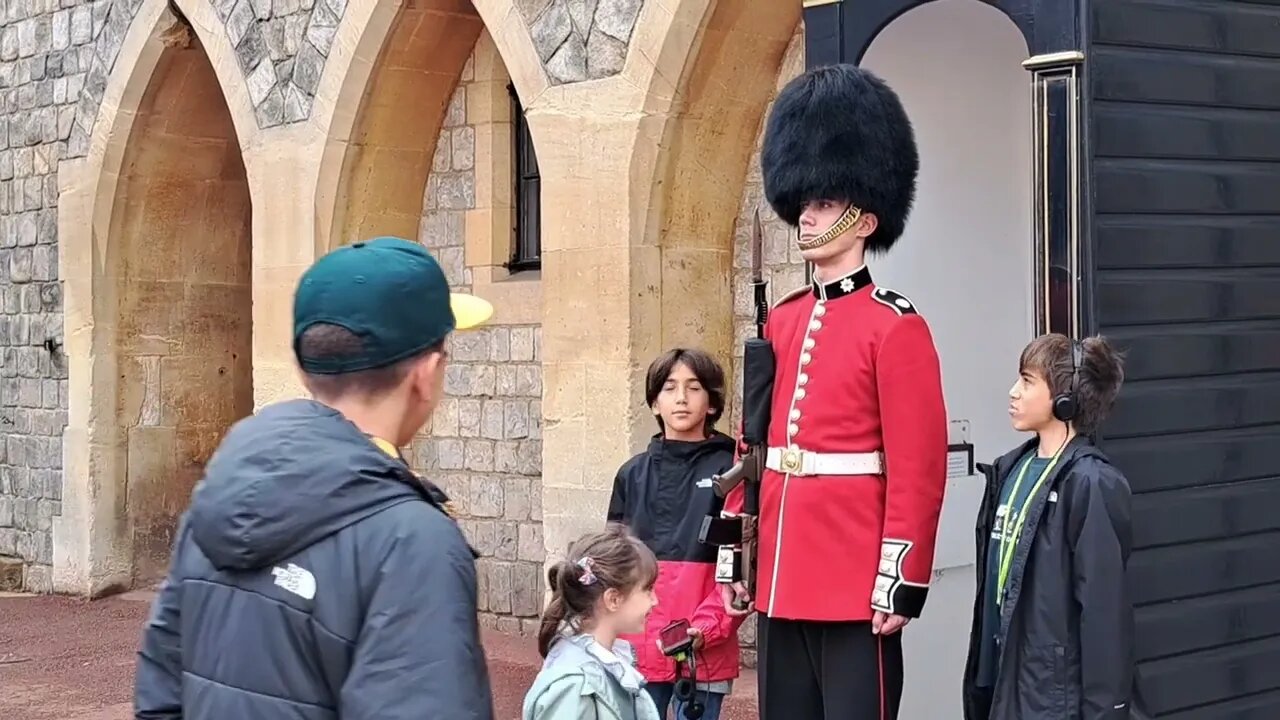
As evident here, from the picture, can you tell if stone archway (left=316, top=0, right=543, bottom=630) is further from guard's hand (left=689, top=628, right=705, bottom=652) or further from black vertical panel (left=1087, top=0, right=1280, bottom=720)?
black vertical panel (left=1087, top=0, right=1280, bottom=720)

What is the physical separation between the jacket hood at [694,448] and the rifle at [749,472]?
28 cm

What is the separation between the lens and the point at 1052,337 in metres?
3.23

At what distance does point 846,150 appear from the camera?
343cm

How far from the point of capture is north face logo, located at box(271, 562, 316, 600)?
5.27ft

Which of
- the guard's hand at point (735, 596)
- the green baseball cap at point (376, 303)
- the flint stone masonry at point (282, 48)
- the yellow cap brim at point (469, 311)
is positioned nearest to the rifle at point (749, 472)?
the guard's hand at point (735, 596)

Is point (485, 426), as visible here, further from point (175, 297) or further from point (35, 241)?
point (35, 241)

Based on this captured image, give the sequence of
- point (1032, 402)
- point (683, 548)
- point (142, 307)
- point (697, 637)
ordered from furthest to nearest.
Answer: point (142, 307), point (683, 548), point (697, 637), point (1032, 402)

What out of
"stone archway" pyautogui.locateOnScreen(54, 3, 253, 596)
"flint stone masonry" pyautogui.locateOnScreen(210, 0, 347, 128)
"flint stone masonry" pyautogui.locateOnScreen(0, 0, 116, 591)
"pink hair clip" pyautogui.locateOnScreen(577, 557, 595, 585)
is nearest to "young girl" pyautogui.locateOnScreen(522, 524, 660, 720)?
"pink hair clip" pyautogui.locateOnScreen(577, 557, 595, 585)

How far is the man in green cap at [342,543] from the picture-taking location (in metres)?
1.58

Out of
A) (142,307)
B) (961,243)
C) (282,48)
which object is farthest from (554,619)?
(142,307)

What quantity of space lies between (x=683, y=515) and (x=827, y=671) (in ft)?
2.15

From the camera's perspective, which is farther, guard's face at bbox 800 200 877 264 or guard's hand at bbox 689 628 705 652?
guard's hand at bbox 689 628 705 652

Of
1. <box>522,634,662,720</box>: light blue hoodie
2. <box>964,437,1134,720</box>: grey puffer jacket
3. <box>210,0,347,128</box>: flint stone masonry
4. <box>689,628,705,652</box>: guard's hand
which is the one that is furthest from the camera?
<box>210,0,347,128</box>: flint stone masonry

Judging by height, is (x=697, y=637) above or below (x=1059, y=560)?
below
